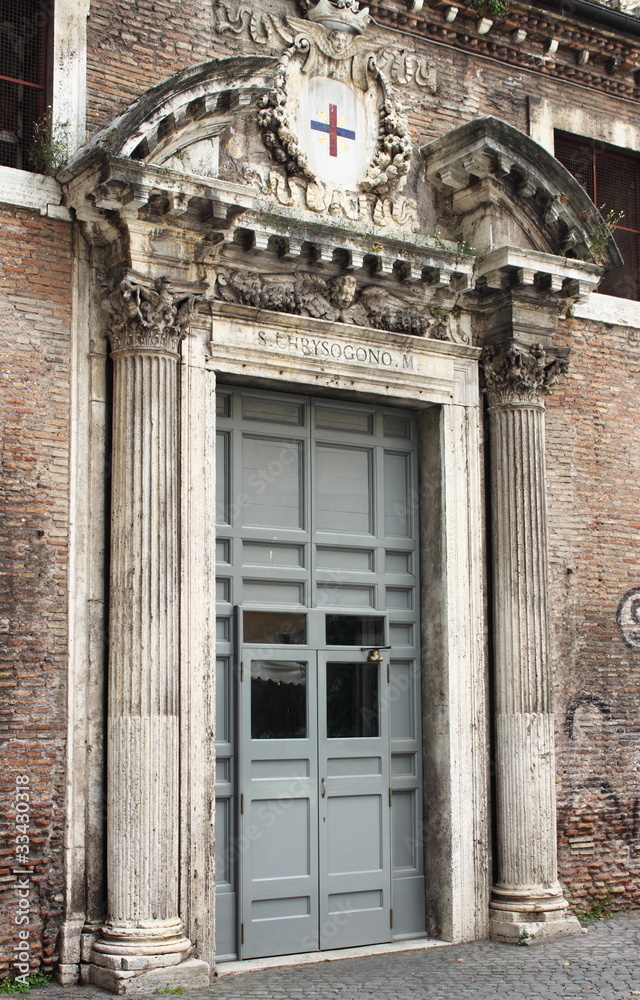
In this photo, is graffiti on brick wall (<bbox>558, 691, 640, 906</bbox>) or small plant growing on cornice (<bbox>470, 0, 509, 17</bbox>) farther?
small plant growing on cornice (<bbox>470, 0, 509, 17</bbox>)

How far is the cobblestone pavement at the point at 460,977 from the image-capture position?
7191 mm

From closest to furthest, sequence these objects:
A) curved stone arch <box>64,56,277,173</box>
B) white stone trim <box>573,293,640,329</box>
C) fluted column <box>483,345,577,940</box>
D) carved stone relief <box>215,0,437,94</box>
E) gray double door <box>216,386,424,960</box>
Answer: curved stone arch <box>64,56,277,173</box>
gray double door <box>216,386,424,960</box>
carved stone relief <box>215,0,437,94</box>
fluted column <box>483,345,577,940</box>
white stone trim <box>573,293,640,329</box>

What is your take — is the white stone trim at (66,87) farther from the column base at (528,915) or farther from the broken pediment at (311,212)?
the column base at (528,915)

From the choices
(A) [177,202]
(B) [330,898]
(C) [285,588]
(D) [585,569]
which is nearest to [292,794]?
(B) [330,898]

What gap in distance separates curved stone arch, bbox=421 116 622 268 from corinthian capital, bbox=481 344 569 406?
89 cm

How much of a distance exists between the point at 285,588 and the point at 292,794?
58.1 inches

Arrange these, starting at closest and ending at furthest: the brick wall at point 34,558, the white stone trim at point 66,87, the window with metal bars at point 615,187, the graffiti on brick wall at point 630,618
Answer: the brick wall at point 34,558 → the white stone trim at point 66,87 → the graffiti on brick wall at point 630,618 → the window with metal bars at point 615,187

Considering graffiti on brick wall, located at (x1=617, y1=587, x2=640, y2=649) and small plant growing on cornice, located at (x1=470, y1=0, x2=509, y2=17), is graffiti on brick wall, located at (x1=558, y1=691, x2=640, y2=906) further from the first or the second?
small plant growing on cornice, located at (x1=470, y1=0, x2=509, y2=17)

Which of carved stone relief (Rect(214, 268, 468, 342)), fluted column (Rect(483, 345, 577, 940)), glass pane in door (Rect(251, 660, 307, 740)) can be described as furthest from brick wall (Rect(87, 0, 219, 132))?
glass pane in door (Rect(251, 660, 307, 740))

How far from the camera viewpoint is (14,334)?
7469mm

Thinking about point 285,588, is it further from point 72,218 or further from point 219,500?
point 72,218

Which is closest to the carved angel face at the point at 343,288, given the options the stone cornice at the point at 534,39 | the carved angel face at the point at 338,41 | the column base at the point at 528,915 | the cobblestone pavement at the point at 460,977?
the carved angel face at the point at 338,41

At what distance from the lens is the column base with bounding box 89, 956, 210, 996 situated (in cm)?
690

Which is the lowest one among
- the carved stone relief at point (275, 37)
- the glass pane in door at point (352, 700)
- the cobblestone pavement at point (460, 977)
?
the cobblestone pavement at point (460, 977)
